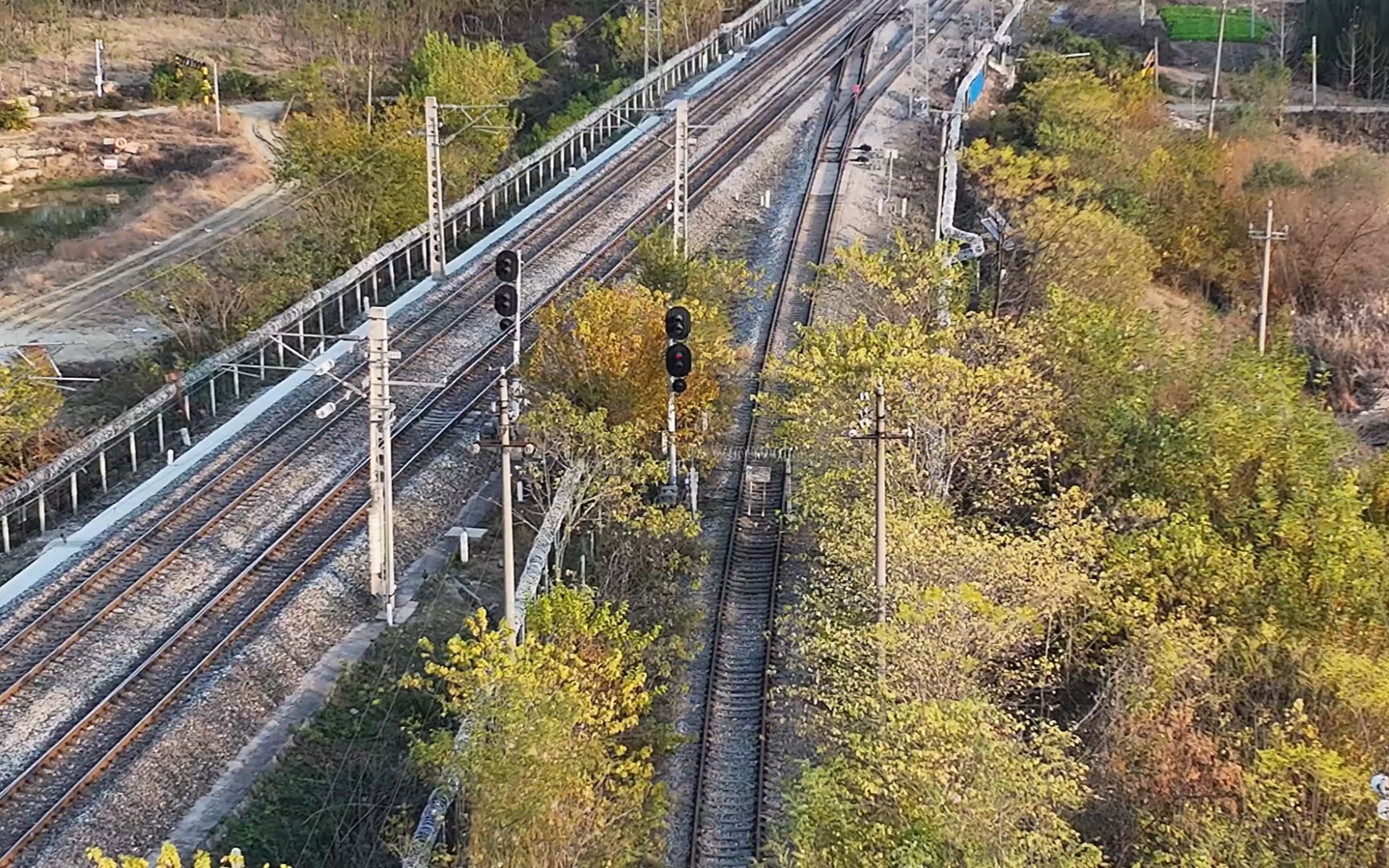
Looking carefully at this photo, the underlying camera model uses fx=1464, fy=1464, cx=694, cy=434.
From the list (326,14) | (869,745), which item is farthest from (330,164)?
(326,14)

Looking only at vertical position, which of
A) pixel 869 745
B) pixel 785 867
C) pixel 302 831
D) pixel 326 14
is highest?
pixel 326 14

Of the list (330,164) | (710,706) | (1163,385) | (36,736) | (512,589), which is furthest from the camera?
(330,164)

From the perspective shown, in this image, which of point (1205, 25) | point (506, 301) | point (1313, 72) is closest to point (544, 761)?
point (506, 301)

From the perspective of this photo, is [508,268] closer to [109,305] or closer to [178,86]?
[109,305]

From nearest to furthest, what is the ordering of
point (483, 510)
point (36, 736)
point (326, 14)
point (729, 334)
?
point (36, 736), point (483, 510), point (729, 334), point (326, 14)

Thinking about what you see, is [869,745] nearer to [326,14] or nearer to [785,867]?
[785,867]

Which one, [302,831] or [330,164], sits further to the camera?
[330,164]
